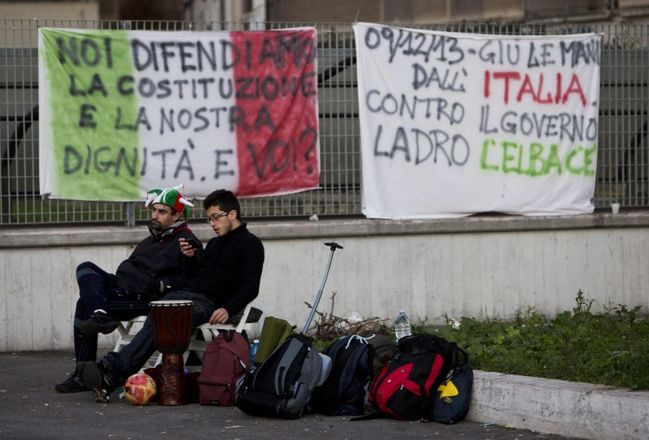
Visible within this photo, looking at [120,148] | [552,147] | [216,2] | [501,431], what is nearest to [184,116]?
[120,148]

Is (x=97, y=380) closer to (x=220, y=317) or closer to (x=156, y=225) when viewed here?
(x=220, y=317)

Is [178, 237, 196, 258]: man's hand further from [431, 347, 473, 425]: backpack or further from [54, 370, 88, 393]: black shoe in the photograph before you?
[431, 347, 473, 425]: backpack

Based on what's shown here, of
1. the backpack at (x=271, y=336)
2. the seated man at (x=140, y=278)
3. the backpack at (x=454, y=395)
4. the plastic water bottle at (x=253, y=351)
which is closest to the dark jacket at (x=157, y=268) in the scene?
the seated man at (x=140, y=278)

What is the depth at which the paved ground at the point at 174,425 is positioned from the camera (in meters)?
7.91

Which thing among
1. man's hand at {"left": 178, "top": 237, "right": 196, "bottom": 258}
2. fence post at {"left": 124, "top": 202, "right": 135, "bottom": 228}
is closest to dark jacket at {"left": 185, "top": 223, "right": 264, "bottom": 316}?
man's hand at {"left": 178, "top": 237, "right": 196, "bottom": 258}

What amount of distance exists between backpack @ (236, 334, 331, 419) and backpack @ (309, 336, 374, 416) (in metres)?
0.13

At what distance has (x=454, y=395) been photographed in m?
8.34

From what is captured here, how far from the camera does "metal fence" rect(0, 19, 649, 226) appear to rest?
11680mm

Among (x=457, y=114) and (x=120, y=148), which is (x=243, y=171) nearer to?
(x=120, y=148)

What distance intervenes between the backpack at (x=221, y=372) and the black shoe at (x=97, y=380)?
0.61 metres

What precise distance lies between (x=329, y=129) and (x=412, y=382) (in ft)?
15.2

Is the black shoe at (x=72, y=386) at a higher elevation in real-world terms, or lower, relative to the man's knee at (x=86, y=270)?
lower

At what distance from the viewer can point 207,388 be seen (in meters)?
8.99

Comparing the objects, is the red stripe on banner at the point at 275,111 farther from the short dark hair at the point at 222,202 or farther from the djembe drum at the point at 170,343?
the djembe drum at the point at 170,343
